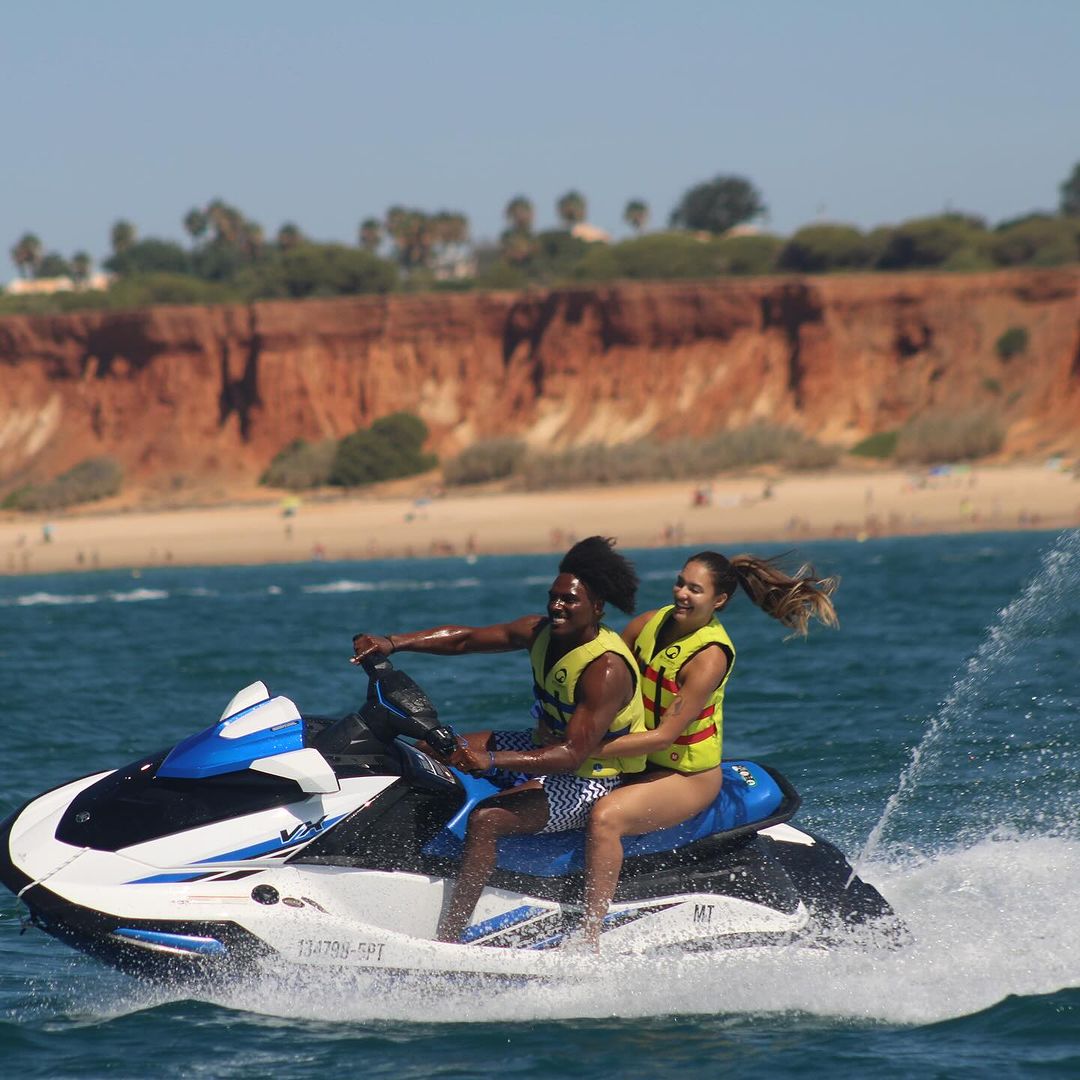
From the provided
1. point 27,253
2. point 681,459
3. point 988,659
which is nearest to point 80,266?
point 27,253

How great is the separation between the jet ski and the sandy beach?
32781 millimetres

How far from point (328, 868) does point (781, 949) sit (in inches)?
68.9

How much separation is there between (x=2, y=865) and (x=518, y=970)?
1.95m

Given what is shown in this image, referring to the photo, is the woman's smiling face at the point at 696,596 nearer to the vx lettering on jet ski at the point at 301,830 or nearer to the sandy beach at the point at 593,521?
the vx lettering on jet ski at the point at 301,830

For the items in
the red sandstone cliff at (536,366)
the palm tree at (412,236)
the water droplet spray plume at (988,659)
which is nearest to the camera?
the water droplet spray plume at (988,659)

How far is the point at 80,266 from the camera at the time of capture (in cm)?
9962

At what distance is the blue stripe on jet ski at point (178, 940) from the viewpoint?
6035 mm

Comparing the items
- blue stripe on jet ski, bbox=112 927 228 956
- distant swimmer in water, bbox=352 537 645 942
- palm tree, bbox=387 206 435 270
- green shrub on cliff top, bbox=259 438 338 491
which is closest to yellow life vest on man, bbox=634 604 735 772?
distant swimmer in water, bbox=352 537 645 942

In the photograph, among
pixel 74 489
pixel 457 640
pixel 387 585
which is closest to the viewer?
pixel 457 640

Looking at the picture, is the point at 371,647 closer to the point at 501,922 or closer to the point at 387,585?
the point at 501,922

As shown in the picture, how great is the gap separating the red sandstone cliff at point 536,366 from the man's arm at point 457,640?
45.5m

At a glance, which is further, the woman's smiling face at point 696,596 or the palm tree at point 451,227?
the palm tree at point 451,227

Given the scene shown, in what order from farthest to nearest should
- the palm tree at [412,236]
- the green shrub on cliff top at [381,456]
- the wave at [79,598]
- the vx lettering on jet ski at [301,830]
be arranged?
1. the palm tree at [412,236]
2. the green shrub on cliff top at [381,456]
3. the wave at [79,598]
4. the vx lettering on jet ski at [301,830]

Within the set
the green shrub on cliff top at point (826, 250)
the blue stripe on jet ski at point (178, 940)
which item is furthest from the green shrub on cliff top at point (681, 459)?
the blue stripe on jet ski at point (178, 940)
